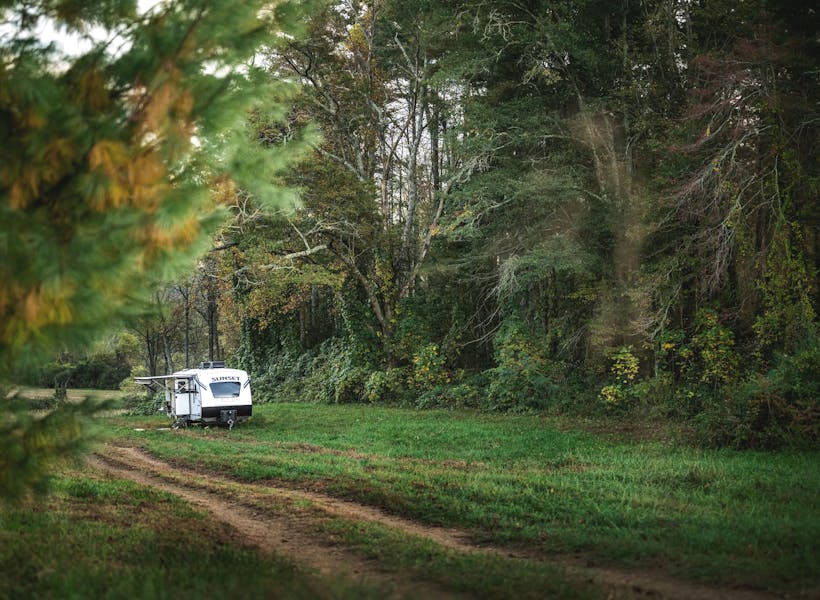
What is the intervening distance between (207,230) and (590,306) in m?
18.5

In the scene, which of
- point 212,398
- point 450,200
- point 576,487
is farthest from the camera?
point 450,200

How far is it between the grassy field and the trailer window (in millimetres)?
5758

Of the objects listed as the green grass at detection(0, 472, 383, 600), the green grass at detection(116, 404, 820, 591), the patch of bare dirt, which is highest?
the green grass at detection(0, 472, 383, 600)

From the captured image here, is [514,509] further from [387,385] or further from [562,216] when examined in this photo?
[387,385]

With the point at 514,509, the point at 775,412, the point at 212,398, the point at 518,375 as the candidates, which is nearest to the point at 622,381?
the point at 518,375

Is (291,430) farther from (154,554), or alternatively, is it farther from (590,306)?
(154,554)

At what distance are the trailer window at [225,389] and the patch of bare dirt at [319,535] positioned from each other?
8.97 meters

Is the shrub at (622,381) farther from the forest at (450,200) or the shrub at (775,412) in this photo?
the shrub at (775,412)

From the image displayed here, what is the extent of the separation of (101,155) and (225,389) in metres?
18.5

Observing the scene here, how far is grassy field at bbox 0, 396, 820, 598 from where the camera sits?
6137 mm

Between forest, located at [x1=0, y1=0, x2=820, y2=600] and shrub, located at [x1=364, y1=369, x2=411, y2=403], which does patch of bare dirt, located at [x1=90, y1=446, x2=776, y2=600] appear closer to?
forest, located at [x1=0, y1=0, x2=820, y2=600]

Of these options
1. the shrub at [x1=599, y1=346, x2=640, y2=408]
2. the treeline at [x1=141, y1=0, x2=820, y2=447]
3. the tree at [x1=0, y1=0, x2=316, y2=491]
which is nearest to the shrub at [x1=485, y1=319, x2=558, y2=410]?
Result: the treeline at [x1=141, y1=0, x2=820, y2=447]

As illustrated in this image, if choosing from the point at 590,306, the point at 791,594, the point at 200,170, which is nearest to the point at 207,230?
the point at 200,170

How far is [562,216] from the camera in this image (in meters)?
22.3
